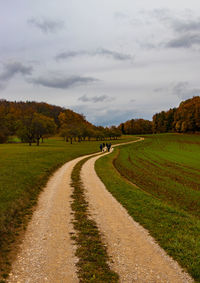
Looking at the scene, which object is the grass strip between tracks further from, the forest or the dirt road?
the forest

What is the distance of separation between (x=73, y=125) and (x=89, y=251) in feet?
347

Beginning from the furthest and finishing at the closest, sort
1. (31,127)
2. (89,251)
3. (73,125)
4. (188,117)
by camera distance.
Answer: (188,117), (73,125), (31,127), (89,251)

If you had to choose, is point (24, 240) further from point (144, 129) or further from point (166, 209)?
point (144, 129)

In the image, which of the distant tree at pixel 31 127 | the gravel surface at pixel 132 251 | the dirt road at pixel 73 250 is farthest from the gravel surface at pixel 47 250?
the distant tree at pixel 31 127

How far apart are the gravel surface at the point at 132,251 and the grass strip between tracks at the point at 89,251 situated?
0.26m

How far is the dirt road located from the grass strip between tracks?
0.80ft

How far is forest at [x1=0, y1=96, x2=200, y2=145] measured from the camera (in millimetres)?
81875

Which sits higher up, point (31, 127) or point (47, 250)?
point (31, 127)

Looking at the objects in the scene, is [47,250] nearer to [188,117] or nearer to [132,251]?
[132,251]

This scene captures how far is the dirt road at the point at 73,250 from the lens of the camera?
20.7 feet

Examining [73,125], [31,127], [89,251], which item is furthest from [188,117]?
[89,251]

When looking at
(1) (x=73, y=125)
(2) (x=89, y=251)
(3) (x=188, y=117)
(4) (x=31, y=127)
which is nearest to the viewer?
(2) (x=89, y=251)

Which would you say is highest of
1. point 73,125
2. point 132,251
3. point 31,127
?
point 73,125

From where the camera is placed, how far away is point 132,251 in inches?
303
